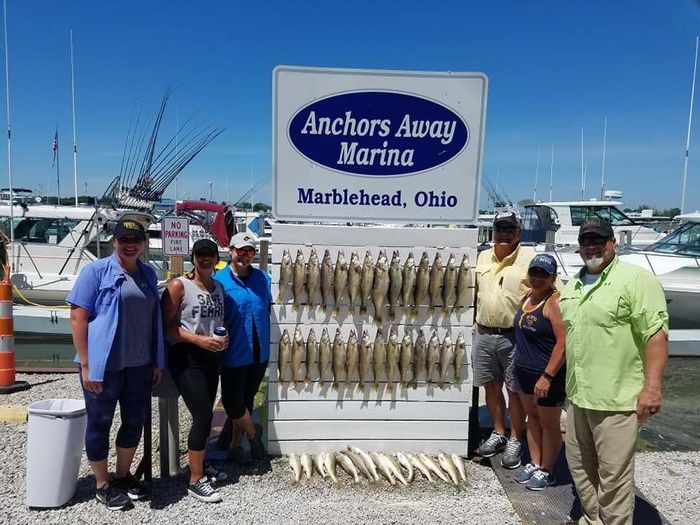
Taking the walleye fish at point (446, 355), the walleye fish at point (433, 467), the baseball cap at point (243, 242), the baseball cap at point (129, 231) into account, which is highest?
the baseball cap at point (129, 231)

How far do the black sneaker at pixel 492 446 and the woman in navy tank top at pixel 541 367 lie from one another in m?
0.39

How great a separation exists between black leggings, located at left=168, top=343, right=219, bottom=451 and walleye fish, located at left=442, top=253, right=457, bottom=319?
1.88 meters

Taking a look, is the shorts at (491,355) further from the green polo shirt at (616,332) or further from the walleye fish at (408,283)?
the green polo shirt at (616,332)

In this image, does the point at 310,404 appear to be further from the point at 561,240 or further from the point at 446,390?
the point at 561,240

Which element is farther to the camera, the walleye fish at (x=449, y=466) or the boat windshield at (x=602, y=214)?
the boat windshield at (x=602, y=214)

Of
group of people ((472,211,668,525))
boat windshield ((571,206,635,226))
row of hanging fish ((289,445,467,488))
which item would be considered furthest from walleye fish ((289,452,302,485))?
boat windshield ((571,206,635,226))

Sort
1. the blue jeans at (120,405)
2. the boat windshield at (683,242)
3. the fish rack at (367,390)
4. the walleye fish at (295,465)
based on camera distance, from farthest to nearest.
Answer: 1. the boat windshield at (683,242)
2. the fish rack at (367,390)
3. the walleye fish at (295,465)
4. the blue jeans at (120,405)

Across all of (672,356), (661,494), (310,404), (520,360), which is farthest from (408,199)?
(672,356)

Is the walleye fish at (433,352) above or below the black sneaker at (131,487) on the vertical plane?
above

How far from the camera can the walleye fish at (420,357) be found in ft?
14.1

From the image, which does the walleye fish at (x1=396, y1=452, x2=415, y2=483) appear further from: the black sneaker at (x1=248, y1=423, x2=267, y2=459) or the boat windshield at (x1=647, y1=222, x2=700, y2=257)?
the boat windshield at (x1=647, y1=222, x2=700, y2=257)

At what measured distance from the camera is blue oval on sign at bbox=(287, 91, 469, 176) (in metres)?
4.19

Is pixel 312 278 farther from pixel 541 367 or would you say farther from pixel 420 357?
pixel 541 367

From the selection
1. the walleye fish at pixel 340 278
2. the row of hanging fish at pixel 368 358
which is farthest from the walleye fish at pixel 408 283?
the walleye fish at pixel 340 278
